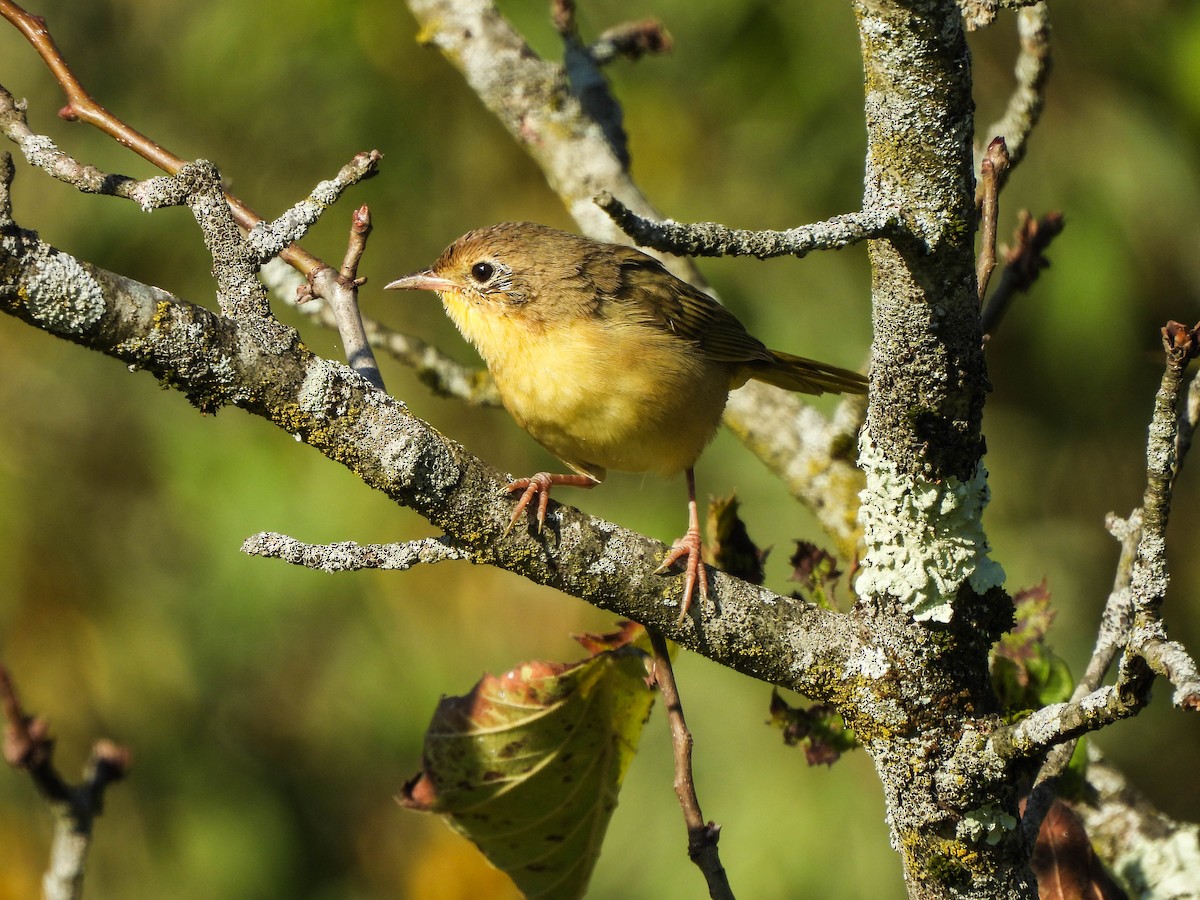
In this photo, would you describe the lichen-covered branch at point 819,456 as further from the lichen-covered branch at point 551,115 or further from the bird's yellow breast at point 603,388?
the bird's yellow breast at point 603,388

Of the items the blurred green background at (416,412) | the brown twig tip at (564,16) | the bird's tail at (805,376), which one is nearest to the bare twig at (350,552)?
the bird's tail at (805,376)

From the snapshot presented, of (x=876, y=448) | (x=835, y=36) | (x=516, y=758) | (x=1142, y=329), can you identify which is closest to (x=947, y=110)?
(x=876, y=448)

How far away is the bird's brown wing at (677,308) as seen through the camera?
12.4ft

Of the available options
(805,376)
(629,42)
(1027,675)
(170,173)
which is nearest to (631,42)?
(629,42)

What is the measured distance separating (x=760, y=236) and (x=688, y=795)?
1136 mm

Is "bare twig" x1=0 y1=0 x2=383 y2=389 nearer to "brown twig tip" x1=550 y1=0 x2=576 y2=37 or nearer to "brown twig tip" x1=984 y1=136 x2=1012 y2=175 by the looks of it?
"brown twig tip" x1=984 y1=136 x2=1012 y2=175

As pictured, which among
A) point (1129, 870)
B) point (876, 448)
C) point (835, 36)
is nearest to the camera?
point (876, 448)

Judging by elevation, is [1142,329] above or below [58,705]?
above

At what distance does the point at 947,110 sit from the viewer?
188cm

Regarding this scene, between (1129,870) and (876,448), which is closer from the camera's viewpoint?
(876,448)

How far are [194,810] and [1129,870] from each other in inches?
206

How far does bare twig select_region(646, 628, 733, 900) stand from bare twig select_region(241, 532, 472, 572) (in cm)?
41

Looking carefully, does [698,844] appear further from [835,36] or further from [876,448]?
[835,36]

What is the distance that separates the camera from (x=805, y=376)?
4039mm
